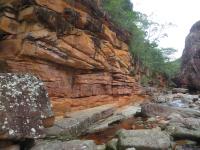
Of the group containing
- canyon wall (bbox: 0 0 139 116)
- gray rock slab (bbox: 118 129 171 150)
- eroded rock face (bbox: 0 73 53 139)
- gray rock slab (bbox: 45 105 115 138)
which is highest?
canyon wall (bbox: 0 0 139 116)

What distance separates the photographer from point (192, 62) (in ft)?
113

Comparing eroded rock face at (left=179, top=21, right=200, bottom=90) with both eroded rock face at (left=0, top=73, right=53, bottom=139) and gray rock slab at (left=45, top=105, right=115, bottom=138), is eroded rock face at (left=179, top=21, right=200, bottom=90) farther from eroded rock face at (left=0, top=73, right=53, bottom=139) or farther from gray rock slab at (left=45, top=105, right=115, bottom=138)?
eroded rock face at (left=0, top=73, right=53, bottom=139)

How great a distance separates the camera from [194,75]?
111 feet

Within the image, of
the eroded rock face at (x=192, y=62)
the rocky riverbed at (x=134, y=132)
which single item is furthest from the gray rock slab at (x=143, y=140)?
the eroded rock face at (x=192, y=62)

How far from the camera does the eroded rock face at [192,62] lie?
33.8 meters

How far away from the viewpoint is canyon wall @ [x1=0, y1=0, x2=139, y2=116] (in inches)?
368

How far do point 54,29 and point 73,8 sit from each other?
143cm

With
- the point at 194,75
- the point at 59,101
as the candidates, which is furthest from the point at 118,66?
the point at 194,75

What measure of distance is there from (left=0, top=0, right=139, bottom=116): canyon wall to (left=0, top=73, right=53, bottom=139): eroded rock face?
3166 mm

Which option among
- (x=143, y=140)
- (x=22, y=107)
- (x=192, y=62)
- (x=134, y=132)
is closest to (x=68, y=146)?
(x=22, y=107)

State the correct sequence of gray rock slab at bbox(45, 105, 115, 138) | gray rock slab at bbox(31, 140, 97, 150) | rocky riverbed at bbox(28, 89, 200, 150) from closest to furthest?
gray rock slab at bbox(31, 140, 97, 150) → rocky riverbed at bbox(28, 89, 200, 150) → gray rock slab at bbox(45, 105, 115, 138)

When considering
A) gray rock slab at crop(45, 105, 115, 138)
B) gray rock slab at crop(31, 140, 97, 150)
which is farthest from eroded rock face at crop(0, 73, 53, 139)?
gray rock slab at crop(45, 105, 115, 138)

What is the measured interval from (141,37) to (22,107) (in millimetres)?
16784

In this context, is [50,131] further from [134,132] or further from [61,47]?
[61,47]
